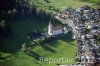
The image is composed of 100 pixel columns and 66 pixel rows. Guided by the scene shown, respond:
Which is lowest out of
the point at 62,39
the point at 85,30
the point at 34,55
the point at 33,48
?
the point at 34,55

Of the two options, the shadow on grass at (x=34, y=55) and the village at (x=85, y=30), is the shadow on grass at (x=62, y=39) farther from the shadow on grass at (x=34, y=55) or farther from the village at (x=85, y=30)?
the shadow on grass at (x=34, y=55)

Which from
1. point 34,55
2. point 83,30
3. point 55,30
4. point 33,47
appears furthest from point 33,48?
point 83,30

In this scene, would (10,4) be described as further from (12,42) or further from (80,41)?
(80,41)

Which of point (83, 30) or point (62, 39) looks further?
point (83, 30)

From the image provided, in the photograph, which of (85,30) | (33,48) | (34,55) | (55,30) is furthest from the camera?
(85,30)

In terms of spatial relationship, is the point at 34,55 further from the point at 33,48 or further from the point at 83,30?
the point at 83,30

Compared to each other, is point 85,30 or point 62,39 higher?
point 85,30

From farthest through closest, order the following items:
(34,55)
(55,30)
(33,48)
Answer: (55,30) → (33,48) → (34,55)

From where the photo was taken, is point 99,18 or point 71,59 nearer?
point 71,59

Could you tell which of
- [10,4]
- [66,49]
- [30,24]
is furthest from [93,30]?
[10,4]
